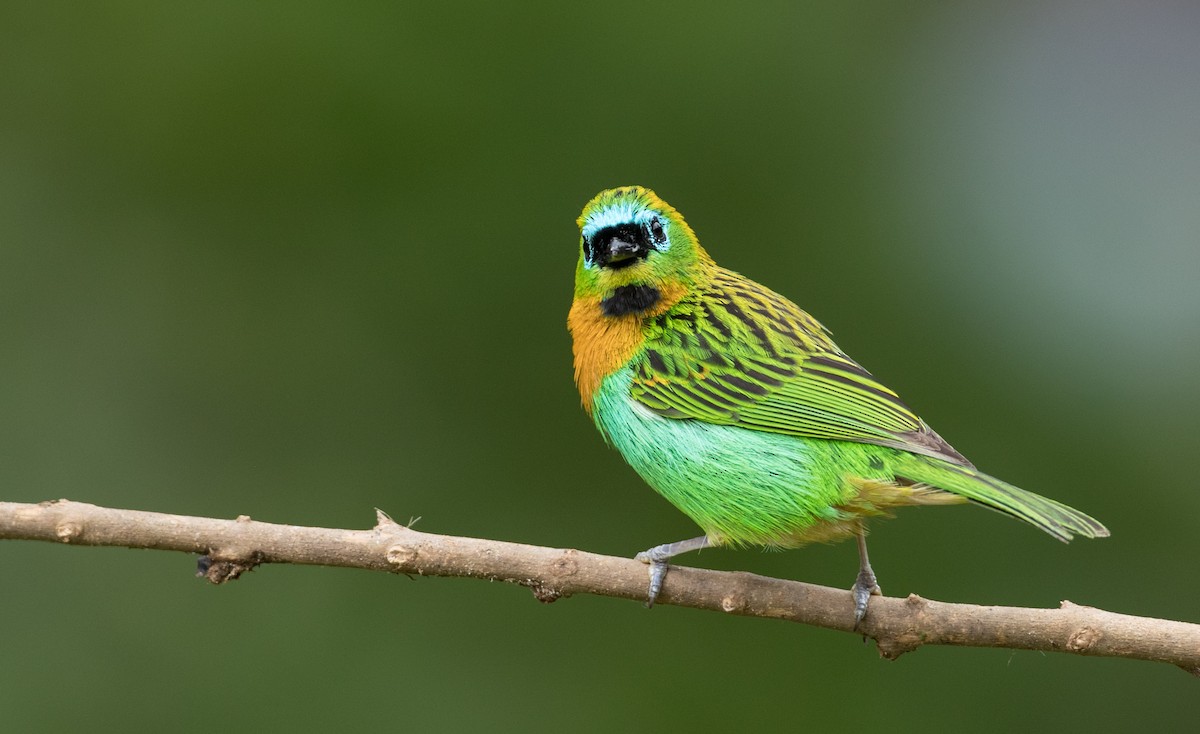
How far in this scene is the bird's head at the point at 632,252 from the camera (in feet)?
15.5

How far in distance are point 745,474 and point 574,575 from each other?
762mm

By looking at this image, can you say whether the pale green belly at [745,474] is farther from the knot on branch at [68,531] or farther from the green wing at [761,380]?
the knot on branch at [68,531]

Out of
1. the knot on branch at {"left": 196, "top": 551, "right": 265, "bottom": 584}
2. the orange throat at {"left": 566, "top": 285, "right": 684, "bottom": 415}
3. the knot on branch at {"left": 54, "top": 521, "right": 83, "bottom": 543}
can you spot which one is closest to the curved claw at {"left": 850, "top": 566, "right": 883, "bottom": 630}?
the orange throat at {"left": 566, "top": 285, "right": 684, "bottom": 415}

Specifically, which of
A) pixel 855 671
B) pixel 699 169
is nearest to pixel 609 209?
pixel 699 169

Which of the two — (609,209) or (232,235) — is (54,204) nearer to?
(232,235)

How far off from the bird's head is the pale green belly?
50 centimetres

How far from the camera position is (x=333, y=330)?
748 centimetres

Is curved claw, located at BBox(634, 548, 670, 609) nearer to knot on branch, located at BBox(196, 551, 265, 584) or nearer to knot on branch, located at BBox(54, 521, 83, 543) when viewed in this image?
knot on branch, located at BBox(196, 551, 265, 584)

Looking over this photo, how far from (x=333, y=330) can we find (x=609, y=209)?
3210 mm

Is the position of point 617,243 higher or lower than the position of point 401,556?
higher

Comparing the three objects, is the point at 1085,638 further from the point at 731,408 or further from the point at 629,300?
the point at 629,300

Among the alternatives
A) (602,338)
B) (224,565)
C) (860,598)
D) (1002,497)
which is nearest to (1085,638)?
(1002,497)

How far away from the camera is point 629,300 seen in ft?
16.2

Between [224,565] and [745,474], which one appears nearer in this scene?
[224,565]
